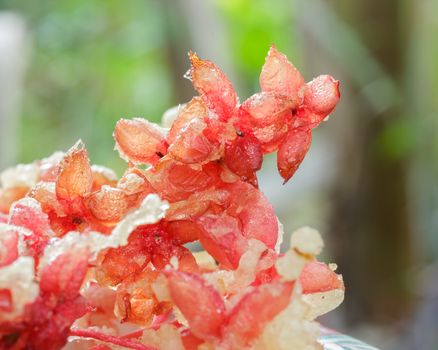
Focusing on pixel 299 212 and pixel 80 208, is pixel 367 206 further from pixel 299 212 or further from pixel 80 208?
pixel 80 208

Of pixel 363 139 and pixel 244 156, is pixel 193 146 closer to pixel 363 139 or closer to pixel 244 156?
pixel 244 156

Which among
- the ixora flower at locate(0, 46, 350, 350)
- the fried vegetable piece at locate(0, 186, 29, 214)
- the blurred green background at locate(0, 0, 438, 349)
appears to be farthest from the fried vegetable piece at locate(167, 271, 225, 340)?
the blurred green background at locate(0, 0, 438, 349)

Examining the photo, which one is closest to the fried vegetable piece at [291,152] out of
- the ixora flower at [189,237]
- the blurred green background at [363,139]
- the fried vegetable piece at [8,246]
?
the ixora flower at [189,237]

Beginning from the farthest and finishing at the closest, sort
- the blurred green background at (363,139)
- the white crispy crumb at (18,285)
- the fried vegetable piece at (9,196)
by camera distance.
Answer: the blurred green background at (363,139)
the fried vegetable piece at (9,196)
the white crispy crumb at (18,285)

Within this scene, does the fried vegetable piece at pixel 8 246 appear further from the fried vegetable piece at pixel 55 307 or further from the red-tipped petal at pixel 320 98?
the red-tipped petal at pixel 320 98

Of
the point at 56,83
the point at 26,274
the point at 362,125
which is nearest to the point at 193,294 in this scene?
the point at 26,274

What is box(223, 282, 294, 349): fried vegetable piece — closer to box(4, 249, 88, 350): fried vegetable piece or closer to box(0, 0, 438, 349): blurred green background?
box(4, 249, 88, 350): fried vegetable piece

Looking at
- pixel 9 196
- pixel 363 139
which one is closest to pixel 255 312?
pixel 9 196
